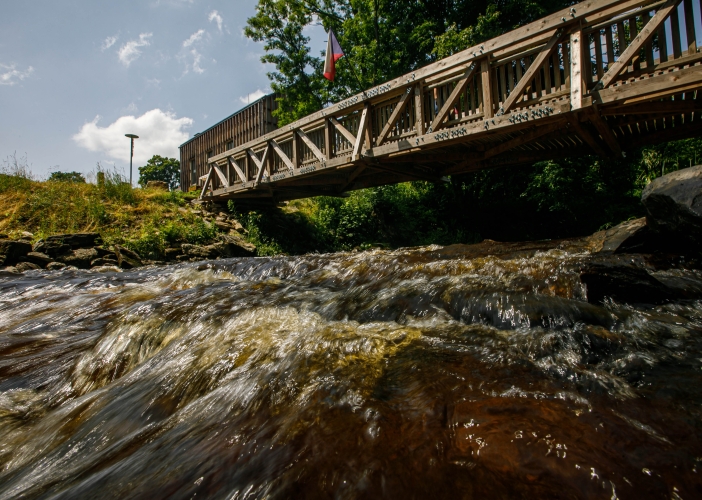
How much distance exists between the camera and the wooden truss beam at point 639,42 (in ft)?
16.6

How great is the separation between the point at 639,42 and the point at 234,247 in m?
10.8

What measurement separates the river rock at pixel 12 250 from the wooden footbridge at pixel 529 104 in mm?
6949

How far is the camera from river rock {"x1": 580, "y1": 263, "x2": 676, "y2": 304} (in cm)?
316

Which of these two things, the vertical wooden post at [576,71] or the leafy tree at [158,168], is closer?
the vertical wooden post at [576,71]

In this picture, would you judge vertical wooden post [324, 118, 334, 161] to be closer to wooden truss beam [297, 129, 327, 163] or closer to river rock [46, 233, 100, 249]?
wooden truss beam [297, 129, 327, 163]

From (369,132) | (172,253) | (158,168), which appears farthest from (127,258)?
(158,168)

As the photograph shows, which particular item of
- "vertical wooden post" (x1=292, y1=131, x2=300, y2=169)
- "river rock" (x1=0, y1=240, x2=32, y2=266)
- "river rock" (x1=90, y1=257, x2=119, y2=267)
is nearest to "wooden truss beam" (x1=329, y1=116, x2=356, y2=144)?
"vertical wooden post" (x1=292, y1=131, x2=300, y2=169)

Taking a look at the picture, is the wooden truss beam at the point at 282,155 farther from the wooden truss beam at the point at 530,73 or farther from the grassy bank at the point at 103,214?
the wooden truss beam at the point at 530,73

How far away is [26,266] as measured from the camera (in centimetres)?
885

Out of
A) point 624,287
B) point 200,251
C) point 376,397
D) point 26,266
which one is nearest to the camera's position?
point 376,397

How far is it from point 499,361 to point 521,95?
5.91 m

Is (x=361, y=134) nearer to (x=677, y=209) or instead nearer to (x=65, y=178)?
(x=677, y=209)

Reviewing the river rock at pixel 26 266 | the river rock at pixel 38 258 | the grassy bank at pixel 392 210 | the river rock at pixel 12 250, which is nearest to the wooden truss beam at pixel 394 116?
the grassy bank at pixel 392 210

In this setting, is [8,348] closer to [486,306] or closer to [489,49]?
[486,306]
